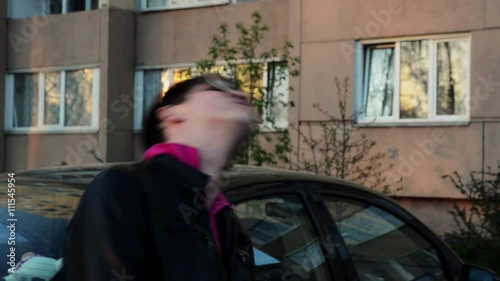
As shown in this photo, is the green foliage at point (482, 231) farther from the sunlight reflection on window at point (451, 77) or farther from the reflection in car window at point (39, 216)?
the reflection in car window at point (39, 216)

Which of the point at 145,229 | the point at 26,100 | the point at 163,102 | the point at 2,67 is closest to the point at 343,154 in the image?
the point at 163,102

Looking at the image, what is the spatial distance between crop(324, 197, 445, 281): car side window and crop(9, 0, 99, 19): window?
1249 centimetres

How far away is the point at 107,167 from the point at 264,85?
7487 millimetres

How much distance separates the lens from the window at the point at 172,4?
13.6 metres

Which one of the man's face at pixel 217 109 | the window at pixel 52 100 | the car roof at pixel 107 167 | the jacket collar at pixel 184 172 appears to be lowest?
the car roof at pixel 107 167

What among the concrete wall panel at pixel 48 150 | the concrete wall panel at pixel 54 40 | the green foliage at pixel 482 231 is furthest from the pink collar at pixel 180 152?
the concrete wall panel at pixel 54 40

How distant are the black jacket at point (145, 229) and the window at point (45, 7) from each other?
14153 mm

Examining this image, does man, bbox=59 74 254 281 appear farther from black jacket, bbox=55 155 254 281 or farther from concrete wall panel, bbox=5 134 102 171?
concrete wall panel, bbox=5 134 102 171

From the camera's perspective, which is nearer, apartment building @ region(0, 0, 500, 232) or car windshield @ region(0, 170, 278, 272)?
car windshield @ region(0, 170, 278, 272)

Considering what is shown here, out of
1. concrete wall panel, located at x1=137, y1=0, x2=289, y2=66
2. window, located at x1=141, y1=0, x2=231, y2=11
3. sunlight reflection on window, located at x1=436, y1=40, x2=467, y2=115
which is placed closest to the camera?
sunlight reflection on window, located at x1=436, y1=40, x2=467, y2=115

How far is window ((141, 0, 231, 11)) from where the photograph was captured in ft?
44.8

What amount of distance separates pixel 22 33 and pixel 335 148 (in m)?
7.95

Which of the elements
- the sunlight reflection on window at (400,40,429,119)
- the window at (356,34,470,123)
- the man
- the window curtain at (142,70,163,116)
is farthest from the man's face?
the window curtain at (142,70,163,116)

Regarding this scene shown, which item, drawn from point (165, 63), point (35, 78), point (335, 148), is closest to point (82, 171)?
point (335, 148)
